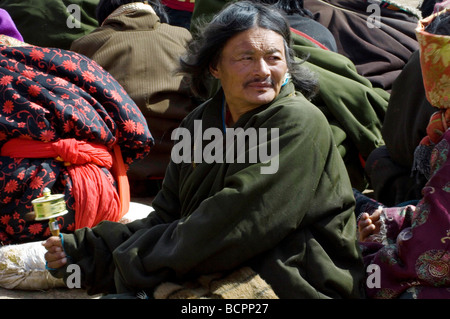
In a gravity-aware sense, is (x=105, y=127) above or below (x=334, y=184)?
below

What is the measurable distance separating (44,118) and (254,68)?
3.85ft

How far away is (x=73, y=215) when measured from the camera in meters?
3.39

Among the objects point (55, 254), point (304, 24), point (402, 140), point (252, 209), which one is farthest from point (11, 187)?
point (304, 24)

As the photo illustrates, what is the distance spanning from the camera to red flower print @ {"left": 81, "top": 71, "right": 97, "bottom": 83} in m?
3.51

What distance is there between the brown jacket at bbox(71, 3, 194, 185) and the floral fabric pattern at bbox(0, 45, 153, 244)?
937 mm

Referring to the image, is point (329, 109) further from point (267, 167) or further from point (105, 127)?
point (267, 167)

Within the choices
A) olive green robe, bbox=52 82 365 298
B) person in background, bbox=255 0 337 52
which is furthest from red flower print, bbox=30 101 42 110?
person in background, bbox=255 0 337 52

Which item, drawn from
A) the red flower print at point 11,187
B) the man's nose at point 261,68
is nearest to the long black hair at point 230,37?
the man's nose at point 261,68

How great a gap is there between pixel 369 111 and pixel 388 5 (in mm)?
1841

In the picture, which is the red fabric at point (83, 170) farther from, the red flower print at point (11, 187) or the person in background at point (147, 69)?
the person in background at point (147, 69)

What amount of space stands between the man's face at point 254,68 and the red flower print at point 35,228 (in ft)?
4.15

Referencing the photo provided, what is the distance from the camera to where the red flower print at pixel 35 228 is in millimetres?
3397

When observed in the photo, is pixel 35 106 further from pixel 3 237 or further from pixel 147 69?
pixel 147 69

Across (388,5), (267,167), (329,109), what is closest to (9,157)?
(267,167)
